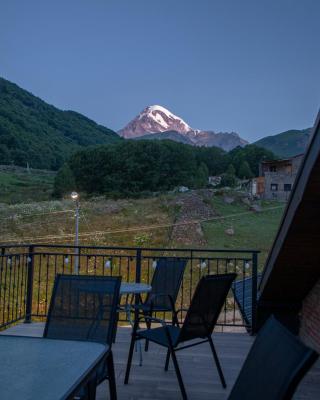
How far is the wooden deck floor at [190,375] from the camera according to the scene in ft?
10.1

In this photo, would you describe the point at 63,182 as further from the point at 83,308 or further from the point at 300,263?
the point at 83,308

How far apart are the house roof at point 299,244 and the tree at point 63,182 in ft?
107

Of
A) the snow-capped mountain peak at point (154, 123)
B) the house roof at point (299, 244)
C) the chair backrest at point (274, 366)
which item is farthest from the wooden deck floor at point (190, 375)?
the snow-capped mountain peak at point (154, 123)

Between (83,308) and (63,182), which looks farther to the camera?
(63,182)

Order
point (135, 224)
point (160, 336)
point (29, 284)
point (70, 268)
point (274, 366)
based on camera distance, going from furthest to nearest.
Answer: point (135, 224)
point (70, 268)
point (29, 284)
point (160, 336)
point (274, 366)

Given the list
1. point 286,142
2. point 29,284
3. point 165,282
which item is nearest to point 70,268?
point 29,284

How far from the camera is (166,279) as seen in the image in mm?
4602

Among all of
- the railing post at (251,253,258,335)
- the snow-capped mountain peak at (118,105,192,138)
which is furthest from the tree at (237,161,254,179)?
the snow-capped mountain peak at (118,105,192,138)

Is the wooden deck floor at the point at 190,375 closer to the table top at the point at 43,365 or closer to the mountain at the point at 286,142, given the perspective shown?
the table top at the point at 43,365

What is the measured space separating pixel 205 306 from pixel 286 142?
72.3 metres

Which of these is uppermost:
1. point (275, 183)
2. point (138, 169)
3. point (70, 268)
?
point (138, 169)

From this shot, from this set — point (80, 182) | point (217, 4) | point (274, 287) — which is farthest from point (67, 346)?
point (80, 182)

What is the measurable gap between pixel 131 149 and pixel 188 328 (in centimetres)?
3853

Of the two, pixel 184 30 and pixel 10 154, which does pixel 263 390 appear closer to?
pixel 184 30
